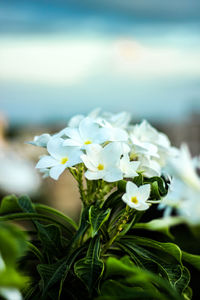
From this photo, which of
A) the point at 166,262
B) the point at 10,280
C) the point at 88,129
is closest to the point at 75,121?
the point at 88,129

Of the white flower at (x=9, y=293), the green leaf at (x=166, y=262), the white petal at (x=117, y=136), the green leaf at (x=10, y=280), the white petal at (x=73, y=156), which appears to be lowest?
the green leaf at (x=166, y=262)

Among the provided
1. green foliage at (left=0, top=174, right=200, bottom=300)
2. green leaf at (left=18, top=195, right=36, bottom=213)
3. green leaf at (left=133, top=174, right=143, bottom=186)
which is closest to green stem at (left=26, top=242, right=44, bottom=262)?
green foliage at (left=0, top=174, right=200, bottom=300)

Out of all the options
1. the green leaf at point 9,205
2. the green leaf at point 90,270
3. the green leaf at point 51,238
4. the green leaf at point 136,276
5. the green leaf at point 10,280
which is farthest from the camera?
the green leaf at point 9,205

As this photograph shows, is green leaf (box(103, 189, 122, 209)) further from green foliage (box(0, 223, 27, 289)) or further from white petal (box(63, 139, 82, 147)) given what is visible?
green foliage (box(0, 223, 27, 289))

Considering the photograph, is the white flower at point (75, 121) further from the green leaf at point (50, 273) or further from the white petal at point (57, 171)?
the green leaf at point (50, 273)

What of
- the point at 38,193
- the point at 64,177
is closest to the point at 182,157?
the point at 38,193

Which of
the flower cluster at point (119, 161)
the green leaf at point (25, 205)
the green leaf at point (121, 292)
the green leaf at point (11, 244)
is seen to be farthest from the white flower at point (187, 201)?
the green leaf at point (25, 205)
